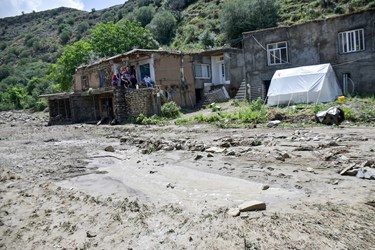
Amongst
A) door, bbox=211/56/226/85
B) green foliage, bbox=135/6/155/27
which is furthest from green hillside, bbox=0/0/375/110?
door, bbox=211/56/226/85

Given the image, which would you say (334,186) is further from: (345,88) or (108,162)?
(345,88)

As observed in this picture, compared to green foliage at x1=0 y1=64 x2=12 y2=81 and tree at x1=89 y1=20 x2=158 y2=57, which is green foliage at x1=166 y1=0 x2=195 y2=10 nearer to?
tree at x1=89 y1=20 x2=158 y2=57

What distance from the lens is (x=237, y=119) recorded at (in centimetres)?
1911

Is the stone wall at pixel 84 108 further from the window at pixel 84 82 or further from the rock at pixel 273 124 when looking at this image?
the rock at pixel 273 124

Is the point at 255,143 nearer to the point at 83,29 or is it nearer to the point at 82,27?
the point at 83,29

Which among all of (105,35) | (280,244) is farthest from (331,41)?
(105,35)

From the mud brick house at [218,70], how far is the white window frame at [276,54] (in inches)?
160

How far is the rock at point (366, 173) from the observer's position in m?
6.56

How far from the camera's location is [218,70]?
111 feet

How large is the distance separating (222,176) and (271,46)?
19.6m

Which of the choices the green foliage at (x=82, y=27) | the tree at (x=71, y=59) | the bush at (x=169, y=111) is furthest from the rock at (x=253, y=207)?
the green foliage at (x=82, y=27)

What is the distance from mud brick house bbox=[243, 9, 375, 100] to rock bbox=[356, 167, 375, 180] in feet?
54.9

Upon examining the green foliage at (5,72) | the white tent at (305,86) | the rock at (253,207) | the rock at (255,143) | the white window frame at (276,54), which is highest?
the green foliage at (5,72)

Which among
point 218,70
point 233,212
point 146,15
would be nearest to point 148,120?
point 218,70
